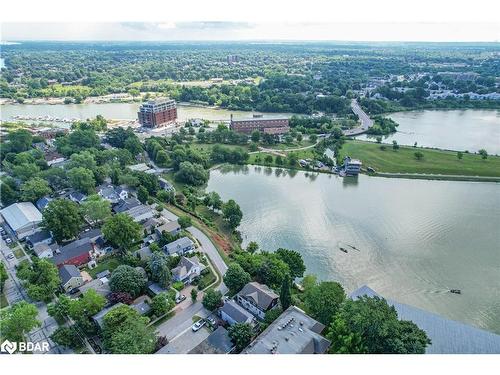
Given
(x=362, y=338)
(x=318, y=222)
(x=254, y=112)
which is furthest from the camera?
(x=254, y=112)

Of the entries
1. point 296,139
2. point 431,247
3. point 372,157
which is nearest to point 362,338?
point 431,247

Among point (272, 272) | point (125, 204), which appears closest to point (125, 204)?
point (125, 204)

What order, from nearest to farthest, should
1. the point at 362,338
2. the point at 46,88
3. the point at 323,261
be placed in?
the point at 362,338, the point at 323,261, the point at 46,88

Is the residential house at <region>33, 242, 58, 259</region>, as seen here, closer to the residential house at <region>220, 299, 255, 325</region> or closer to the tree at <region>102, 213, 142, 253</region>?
the tree at <region>102, 213, 142, 253</region>

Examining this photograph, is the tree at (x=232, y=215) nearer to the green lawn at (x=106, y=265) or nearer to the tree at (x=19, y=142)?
the green lawn at (x=106, y=265)

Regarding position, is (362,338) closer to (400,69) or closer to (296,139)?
(296,139)

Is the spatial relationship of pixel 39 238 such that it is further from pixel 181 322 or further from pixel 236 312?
pixel 236 312

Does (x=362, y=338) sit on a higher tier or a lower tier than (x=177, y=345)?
higher
